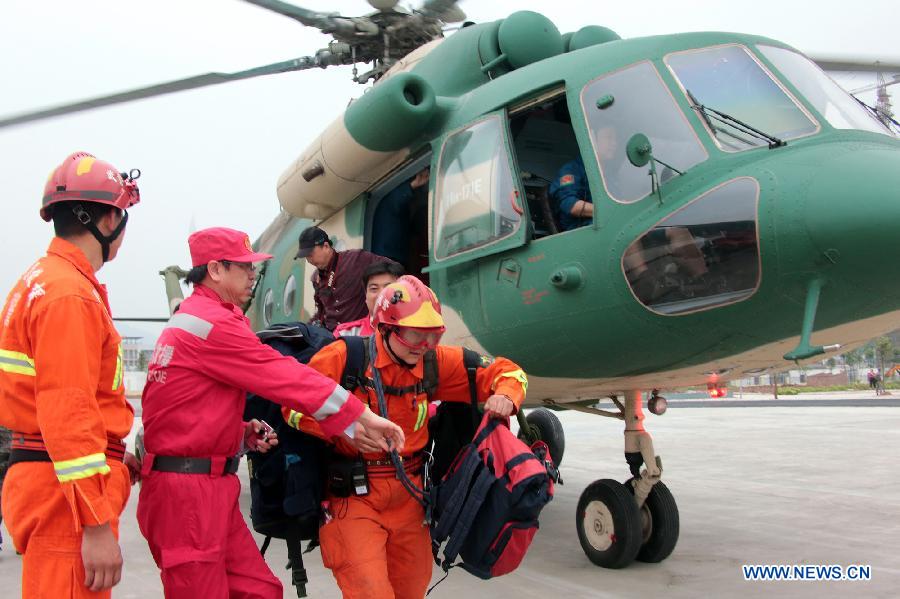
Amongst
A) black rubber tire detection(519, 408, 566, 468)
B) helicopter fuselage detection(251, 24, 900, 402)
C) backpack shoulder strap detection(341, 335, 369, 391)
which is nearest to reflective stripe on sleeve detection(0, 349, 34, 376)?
backpack shoulder strap detection(341, 335, 369, 391)

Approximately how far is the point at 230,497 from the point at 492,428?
3.26 feet

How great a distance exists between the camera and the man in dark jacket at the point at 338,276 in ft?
16.6

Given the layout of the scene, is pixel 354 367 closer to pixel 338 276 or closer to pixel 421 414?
pixel 421 414

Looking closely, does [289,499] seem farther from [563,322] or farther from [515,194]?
[515,194]

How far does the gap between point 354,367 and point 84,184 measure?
1.18 metres

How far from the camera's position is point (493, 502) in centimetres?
277

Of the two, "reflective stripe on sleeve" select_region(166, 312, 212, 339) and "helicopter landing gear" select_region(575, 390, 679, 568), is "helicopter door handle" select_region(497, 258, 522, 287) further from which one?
"reflective stripe on sleeve" select_region(166, 312, 212, 339)

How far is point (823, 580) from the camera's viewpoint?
15.6 ft

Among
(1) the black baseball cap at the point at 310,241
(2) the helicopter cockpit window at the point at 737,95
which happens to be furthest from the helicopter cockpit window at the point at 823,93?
(1) the black baseball cap at the point at 310,241

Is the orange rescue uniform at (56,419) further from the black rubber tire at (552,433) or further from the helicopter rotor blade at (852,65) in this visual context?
the black rubber tire at (552,433)

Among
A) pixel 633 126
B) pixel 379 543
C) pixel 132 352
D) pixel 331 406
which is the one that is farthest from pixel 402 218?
pixel 132 352

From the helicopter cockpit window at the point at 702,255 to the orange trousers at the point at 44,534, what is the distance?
2.76 m

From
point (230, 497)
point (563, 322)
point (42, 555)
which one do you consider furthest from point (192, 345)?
point (563, 322)

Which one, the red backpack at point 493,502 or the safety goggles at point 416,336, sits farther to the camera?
the safety goggles at point 416,336
